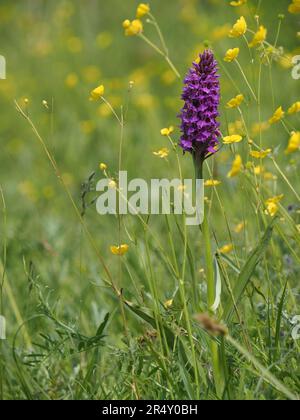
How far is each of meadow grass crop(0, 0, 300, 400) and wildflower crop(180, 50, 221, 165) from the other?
8cm

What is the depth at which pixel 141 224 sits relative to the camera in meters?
1.96

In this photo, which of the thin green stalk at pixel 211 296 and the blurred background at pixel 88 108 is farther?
the blurred background at pixel 88 108

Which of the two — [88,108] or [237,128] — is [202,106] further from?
[88,108]

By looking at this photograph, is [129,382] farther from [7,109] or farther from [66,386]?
[7,109]

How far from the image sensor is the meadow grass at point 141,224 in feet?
5.04

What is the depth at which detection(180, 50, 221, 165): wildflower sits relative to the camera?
1.50m

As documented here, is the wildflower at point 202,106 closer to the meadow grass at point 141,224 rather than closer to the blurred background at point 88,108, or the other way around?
the meadow grass at point 141,224

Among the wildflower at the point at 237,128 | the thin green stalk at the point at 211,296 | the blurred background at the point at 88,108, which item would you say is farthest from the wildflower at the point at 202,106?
the blurred background at the point at 88,108

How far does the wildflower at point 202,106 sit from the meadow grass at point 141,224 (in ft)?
0.28

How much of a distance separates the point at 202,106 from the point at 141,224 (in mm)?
536

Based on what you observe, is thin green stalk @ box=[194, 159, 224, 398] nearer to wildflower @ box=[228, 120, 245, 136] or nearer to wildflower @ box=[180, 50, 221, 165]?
wildflower @ box=[180, 50, 221, 165]

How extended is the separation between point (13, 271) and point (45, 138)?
2065mm

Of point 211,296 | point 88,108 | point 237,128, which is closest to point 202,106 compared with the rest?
point 211,296

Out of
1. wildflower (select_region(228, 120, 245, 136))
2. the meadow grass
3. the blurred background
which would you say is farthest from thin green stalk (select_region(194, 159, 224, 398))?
the blurred background
